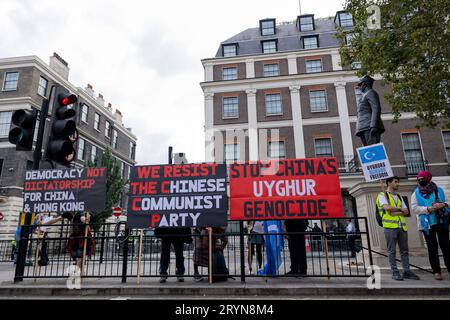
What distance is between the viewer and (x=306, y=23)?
30.5 metres

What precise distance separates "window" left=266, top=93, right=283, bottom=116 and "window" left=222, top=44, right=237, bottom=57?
20.0 ft

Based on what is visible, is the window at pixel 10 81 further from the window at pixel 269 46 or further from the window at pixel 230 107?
the window at pixel 269 46

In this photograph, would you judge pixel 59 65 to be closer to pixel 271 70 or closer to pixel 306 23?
pixel 271 70

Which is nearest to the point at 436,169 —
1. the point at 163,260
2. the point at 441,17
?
the point at 441,17

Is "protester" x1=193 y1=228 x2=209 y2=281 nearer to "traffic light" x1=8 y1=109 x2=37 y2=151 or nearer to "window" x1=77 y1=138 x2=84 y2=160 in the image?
"traffic light" x1=8 y1=109 x2=37 y2=151

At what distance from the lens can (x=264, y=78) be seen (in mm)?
26500

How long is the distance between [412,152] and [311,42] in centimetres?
1336

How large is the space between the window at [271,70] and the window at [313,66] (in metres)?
2.69

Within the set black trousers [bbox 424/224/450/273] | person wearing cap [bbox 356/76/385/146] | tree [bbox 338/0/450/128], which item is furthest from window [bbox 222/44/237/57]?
black trousers [bbox 424/224/450/273]

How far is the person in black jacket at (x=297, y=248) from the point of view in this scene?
6332 mm

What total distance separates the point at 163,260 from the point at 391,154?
73.0 ft

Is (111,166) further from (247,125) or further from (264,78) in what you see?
(264,78)

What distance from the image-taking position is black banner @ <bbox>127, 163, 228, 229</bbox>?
626cm

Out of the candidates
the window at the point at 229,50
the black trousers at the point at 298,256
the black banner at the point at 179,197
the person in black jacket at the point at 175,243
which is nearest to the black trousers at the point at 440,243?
the black trousers at the point at 298,256
